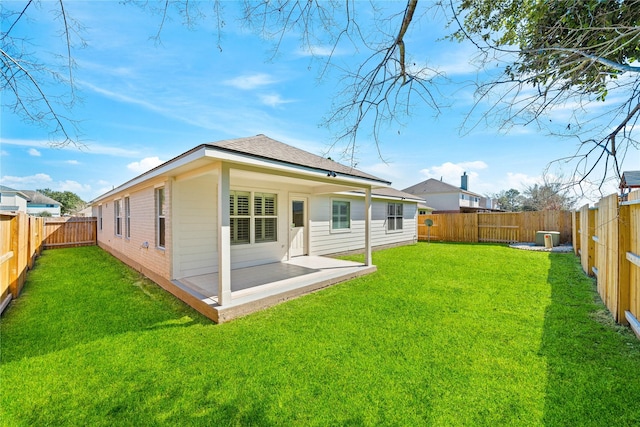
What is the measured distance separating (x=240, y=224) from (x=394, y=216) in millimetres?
8629

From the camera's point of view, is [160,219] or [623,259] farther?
[160,219]

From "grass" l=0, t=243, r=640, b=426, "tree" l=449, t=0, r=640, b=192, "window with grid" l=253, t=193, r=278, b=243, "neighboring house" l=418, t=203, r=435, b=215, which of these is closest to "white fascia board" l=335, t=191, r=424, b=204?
"window with grid" l=253, t=193, r=278, b=243

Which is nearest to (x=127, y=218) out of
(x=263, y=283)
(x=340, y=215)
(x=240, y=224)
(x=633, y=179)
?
(x=240, y=224)

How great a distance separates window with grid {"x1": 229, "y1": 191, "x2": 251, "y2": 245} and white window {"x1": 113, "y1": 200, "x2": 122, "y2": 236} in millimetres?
5907

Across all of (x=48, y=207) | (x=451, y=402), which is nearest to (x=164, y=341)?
(x=451, y=402)

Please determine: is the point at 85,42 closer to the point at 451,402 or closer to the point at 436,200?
the point at 451,402

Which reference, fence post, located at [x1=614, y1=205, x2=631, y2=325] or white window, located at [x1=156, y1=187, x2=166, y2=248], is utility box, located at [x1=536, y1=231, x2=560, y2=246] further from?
white window, located at [x1=156, y1=187, x2=166, y2=248]

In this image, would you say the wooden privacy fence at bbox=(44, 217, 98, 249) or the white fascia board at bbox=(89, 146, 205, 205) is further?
the wooden privacy fence at bbox=(44, 217, 98, 249)

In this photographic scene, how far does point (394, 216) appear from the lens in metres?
13.7

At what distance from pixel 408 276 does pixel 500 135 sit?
498 cm

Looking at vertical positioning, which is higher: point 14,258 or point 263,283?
point 14,258

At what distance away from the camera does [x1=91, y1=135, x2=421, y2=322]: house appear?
473 cm

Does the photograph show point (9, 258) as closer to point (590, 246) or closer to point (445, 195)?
point (590, 246)

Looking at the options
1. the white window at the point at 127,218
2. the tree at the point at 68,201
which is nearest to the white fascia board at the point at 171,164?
the white window at the point at 127,218
